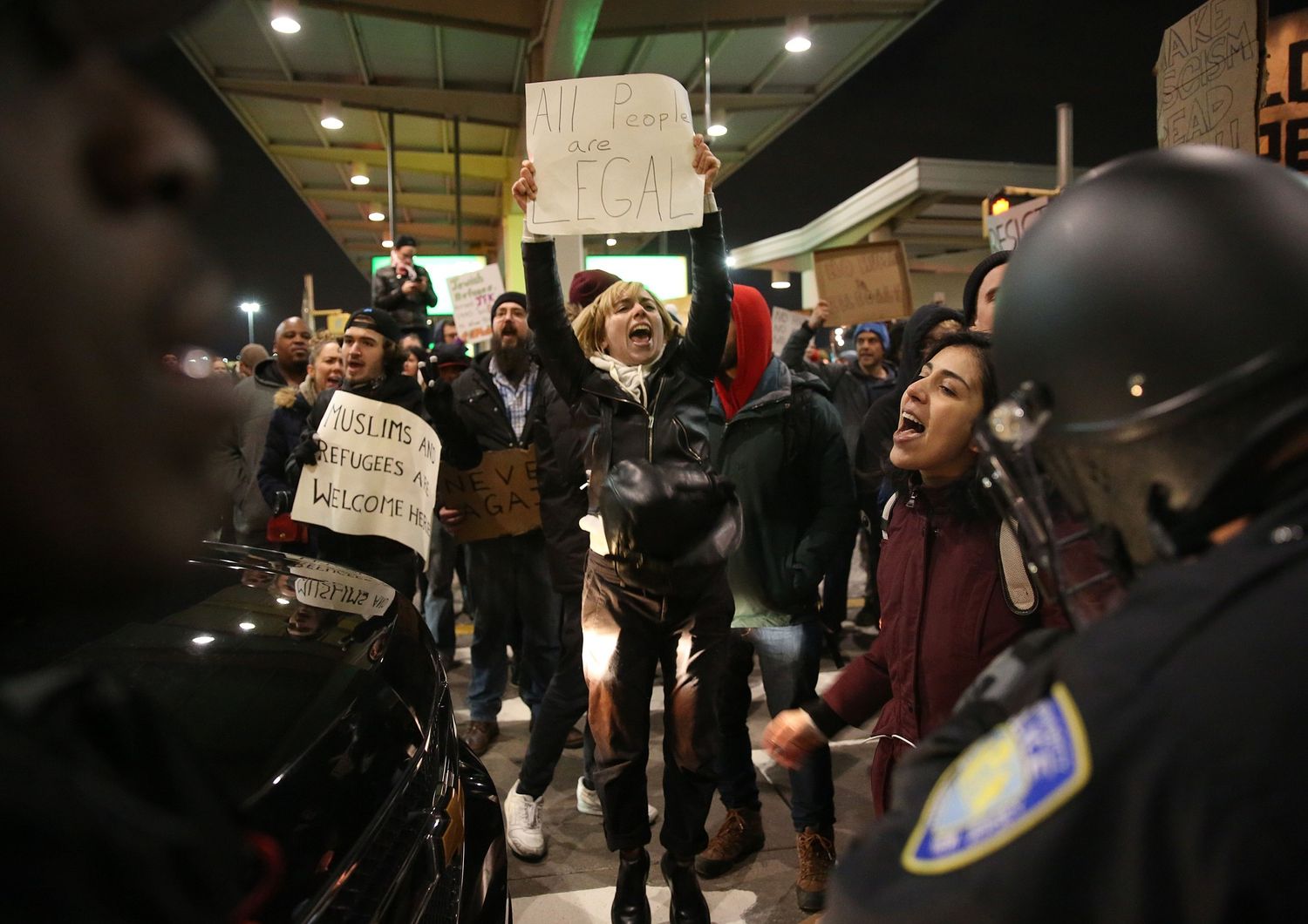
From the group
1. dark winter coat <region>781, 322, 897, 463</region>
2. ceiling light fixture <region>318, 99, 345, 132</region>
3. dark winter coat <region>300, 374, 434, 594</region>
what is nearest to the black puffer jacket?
dark winter coat <region>300, 374, 434, 594</region>

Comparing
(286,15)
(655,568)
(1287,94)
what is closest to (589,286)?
(655,568)

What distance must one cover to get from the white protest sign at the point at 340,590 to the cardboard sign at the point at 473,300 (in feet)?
16.7

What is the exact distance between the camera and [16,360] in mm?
→ 479

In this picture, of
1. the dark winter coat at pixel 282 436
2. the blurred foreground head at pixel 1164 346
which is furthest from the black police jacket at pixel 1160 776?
the dark winter coat at pixel 282 436

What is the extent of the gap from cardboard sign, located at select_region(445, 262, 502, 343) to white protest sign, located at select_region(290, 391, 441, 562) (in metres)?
3.69

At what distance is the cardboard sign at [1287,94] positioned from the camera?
342 cm

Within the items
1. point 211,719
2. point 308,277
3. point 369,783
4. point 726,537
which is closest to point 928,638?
point 726,537

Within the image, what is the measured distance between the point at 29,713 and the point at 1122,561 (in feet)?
3.25

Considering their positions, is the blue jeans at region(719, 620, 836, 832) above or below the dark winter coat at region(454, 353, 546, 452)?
below

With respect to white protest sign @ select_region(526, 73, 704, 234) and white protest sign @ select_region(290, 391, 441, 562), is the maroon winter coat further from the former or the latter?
white protest sign @ select_region(290, 391, 441, 562)

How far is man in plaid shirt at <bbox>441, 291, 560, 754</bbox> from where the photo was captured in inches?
162

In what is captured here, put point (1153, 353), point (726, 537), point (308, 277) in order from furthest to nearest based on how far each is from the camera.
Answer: point (308, 277) → point (726, 537) → point (1153, 353)

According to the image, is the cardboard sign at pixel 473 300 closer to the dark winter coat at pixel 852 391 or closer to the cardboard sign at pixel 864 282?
the dark winter coat at pixel 852 391

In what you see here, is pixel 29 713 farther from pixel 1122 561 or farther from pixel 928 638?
pixel 928 638
